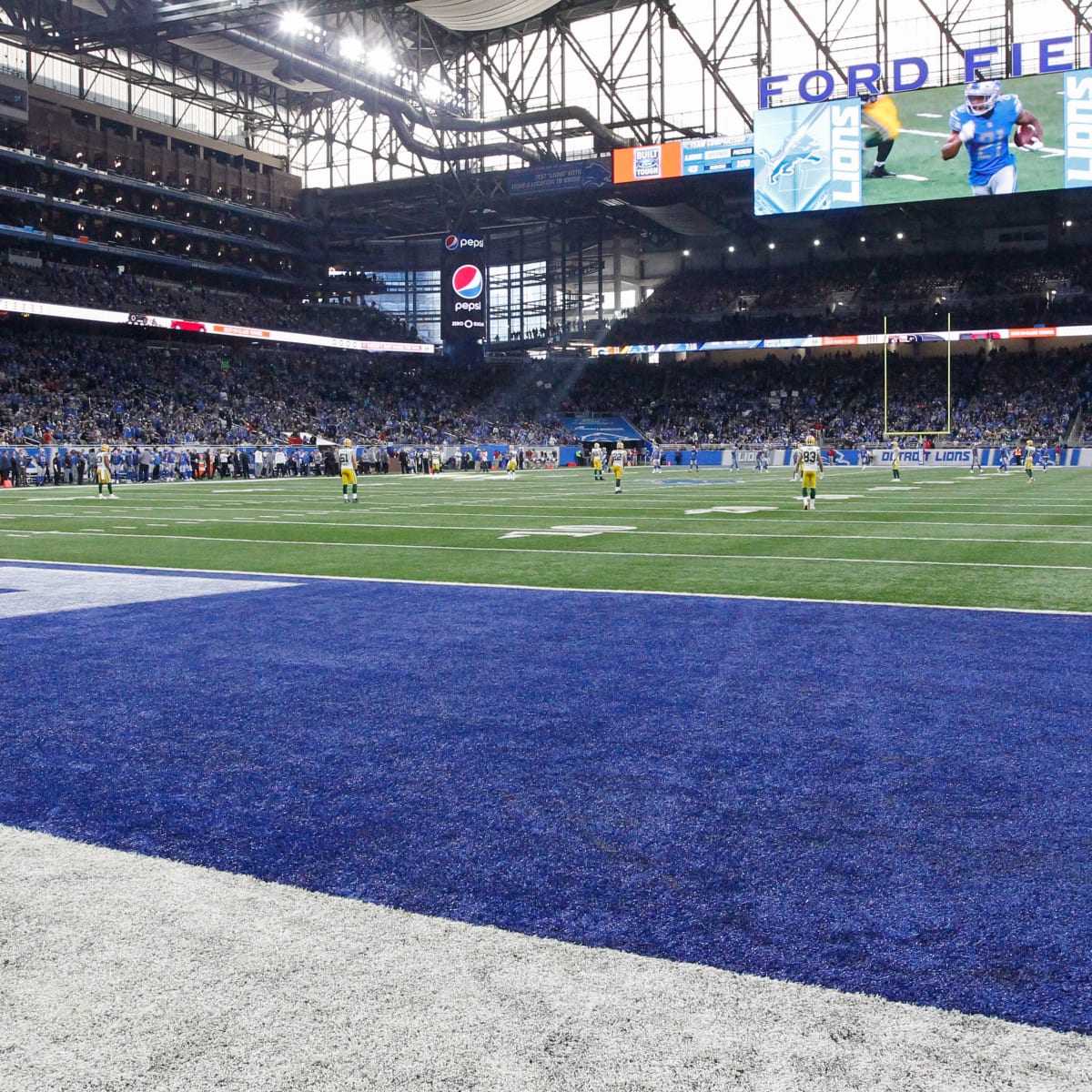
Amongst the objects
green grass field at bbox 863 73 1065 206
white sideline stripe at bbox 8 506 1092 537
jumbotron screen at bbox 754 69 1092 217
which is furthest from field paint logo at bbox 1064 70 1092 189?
white sideline stripe at bbox 8 506 1092 537

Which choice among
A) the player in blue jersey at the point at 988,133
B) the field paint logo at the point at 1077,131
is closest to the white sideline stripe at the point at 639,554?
the player in blue jersey at the point at 988,133

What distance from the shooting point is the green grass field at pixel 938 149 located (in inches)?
1866

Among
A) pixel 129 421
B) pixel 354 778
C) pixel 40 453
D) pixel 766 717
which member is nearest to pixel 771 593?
pixel 766 717

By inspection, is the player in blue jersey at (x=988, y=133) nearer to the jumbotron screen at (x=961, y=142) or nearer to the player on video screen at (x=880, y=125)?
the jumbotron screen at (x=961, y=142)

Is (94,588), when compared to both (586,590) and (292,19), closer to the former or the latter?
(586,590)

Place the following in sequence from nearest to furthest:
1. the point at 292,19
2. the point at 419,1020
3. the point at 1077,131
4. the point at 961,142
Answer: the point at 419,1020
the point at 292,19
the point at 1077,131
the point at 961,142

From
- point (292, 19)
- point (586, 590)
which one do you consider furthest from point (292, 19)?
point (586, 590)

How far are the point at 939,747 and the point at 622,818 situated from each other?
67.5 inches

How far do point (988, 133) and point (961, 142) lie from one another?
1160 mm

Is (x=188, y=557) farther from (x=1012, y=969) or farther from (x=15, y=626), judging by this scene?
(x=1012, y=969)

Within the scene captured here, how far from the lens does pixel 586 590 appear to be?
1053 cm

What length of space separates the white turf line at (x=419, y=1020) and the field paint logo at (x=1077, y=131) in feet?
173

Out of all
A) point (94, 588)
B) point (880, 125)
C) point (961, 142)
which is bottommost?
point (94, 588)

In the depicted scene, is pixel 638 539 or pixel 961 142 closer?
pixel 638 539
